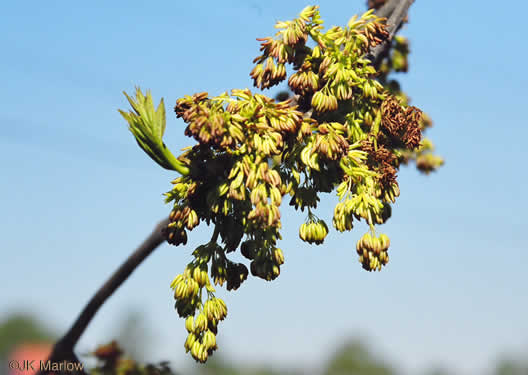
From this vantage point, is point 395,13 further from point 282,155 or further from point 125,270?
point 125,270

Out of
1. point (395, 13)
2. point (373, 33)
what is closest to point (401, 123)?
point (373, 33)

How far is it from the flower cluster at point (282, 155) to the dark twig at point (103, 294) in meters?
0.55

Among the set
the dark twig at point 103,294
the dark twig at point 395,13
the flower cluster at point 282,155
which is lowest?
the dark twig at point 103,294

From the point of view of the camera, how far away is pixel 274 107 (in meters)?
3.55

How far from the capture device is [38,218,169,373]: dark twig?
439 centimetres

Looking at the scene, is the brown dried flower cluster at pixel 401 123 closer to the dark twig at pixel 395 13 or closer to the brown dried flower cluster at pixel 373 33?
the brown dried flower cluster at pixel 373 33

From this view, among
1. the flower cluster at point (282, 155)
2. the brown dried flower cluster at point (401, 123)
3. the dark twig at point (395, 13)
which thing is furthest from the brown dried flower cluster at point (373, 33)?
the dark twig at point (395, 13)

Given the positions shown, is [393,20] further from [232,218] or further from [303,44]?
[232,218]

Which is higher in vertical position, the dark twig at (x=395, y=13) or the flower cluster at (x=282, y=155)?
the dark twig at (x=395, y=13)

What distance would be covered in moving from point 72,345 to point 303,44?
2.83 m

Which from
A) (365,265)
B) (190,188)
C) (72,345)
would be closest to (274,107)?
(190,188)

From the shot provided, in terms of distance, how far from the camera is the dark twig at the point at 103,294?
14.4ft

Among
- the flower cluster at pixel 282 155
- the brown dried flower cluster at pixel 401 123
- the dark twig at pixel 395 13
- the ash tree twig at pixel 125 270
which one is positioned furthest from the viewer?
the dark twig at pixel 395 13

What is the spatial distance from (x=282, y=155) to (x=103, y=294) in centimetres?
184
